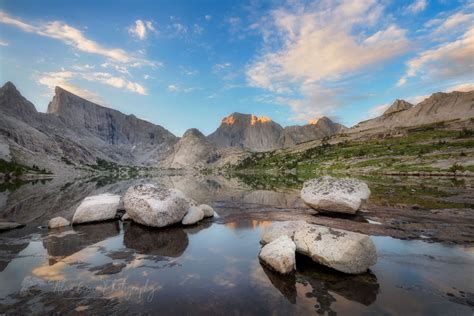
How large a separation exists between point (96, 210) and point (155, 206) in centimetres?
649

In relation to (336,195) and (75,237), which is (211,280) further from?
(336,195)

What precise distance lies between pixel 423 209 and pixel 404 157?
358 feet

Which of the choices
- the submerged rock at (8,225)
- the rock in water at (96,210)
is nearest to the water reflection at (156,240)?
the rock in water at (96,210)

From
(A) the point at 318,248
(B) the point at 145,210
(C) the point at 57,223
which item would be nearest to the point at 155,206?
(B) the point at 145,210

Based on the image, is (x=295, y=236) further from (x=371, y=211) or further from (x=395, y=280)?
(x=371, y=211)

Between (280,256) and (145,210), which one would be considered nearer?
(280,256)

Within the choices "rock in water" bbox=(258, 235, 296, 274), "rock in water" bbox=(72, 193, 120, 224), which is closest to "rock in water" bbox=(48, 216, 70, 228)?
"rock in water" bbox=(72, 193, 120, 224)

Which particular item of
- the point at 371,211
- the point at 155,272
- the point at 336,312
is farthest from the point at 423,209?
the point at 155,272

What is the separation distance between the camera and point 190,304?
10219mm

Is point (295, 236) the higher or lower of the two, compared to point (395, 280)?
higher

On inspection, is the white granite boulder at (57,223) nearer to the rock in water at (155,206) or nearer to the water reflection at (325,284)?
the rock in water at (155,206)

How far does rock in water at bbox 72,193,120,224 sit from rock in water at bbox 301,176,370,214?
1899 centimetres

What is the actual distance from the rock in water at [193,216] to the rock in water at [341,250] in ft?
37.8

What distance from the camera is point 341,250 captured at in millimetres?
13336
